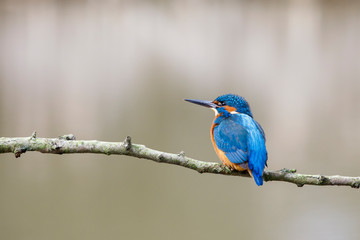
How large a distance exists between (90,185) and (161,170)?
2.32ft

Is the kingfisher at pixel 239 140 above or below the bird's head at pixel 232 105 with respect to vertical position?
below

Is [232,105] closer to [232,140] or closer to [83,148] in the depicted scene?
[232,140]

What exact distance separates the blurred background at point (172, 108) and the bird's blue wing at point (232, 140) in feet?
8.32

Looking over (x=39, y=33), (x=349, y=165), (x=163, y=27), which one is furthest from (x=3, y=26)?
(x=349, y=165)

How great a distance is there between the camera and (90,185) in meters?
4.64

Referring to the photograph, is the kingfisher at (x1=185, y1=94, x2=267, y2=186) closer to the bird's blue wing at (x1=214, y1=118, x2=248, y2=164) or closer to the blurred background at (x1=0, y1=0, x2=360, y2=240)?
the bird's blue wing at (x1=214, y1=118, x2=248, y2=164)

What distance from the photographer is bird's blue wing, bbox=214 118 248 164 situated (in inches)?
64.2

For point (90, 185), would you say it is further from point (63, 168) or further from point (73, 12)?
point (73, 12)

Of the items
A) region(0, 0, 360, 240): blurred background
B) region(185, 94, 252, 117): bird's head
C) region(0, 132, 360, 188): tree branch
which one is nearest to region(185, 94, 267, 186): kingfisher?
region(185, 94, 252, 117): bird's head

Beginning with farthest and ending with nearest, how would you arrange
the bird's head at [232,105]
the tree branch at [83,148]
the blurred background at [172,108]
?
the blurred background at [172,108], the bird's head at [232,105], the tree branch at [83,148]

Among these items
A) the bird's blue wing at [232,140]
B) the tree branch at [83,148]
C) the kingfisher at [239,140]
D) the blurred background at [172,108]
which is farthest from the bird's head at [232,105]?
the blurred background at [172,108]

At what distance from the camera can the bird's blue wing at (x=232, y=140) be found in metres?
1.63

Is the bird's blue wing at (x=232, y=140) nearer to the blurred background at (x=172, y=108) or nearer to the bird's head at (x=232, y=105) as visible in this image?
the bird's head at (x=232, y=105)

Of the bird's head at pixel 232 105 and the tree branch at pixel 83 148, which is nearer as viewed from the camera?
the tree branch at pixel 83 148
